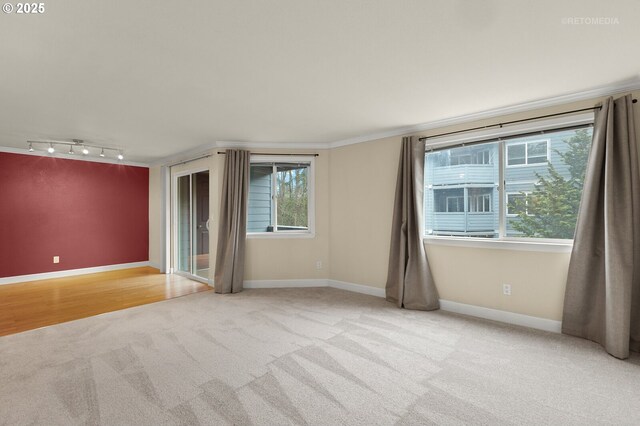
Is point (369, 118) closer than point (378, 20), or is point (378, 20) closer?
point (378, 20)

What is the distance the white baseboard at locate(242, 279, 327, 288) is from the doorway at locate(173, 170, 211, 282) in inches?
39.1

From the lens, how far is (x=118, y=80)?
2533 millimetres

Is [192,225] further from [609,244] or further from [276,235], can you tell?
[609,244]

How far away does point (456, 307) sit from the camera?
3654 millimetres

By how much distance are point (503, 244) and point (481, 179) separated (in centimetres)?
81

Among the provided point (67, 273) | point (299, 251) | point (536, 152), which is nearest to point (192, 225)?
point (299, 251)

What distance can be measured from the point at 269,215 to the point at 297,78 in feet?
9.22

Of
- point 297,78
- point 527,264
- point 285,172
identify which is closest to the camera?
point 297,78

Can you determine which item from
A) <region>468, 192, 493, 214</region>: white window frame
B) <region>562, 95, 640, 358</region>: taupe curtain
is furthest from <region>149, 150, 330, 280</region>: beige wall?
<region>562, 95, 640, 358</region>: taupe curtain

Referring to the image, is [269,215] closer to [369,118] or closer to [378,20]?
[369,118]

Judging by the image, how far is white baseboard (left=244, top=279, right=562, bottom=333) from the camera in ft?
10.2

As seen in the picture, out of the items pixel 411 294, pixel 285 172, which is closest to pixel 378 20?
pixel 411 294

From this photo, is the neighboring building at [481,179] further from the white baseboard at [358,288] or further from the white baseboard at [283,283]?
the white baseboard at [283,283]

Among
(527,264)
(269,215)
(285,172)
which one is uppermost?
(285,172)
